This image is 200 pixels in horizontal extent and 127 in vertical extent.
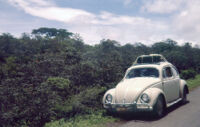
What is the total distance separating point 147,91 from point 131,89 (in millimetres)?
544

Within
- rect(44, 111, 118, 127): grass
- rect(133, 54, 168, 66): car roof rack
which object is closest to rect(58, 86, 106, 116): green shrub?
rect(44, 111, 118, 127): grass

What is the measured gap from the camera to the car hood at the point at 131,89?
733 centimetres

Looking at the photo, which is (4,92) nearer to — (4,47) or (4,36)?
(4,47)

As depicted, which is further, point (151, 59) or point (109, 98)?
point (151, 59)

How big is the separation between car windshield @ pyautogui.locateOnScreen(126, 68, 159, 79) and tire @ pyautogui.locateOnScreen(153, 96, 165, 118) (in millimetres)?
1110

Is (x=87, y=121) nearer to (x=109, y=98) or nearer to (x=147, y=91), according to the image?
(x=109, y=98)

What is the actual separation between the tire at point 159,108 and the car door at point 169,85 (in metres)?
0.63

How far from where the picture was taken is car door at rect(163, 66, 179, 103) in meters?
8.46

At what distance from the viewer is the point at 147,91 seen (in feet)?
24.3

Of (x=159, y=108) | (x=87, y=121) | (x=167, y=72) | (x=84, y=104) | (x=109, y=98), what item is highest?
(x=167, y=72)

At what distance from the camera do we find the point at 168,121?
702 centimetres

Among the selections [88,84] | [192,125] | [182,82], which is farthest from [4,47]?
[192,125]

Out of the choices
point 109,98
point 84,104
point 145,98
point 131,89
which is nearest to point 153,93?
point 145,98

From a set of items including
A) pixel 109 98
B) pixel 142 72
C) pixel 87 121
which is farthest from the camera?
pixel 142 72
